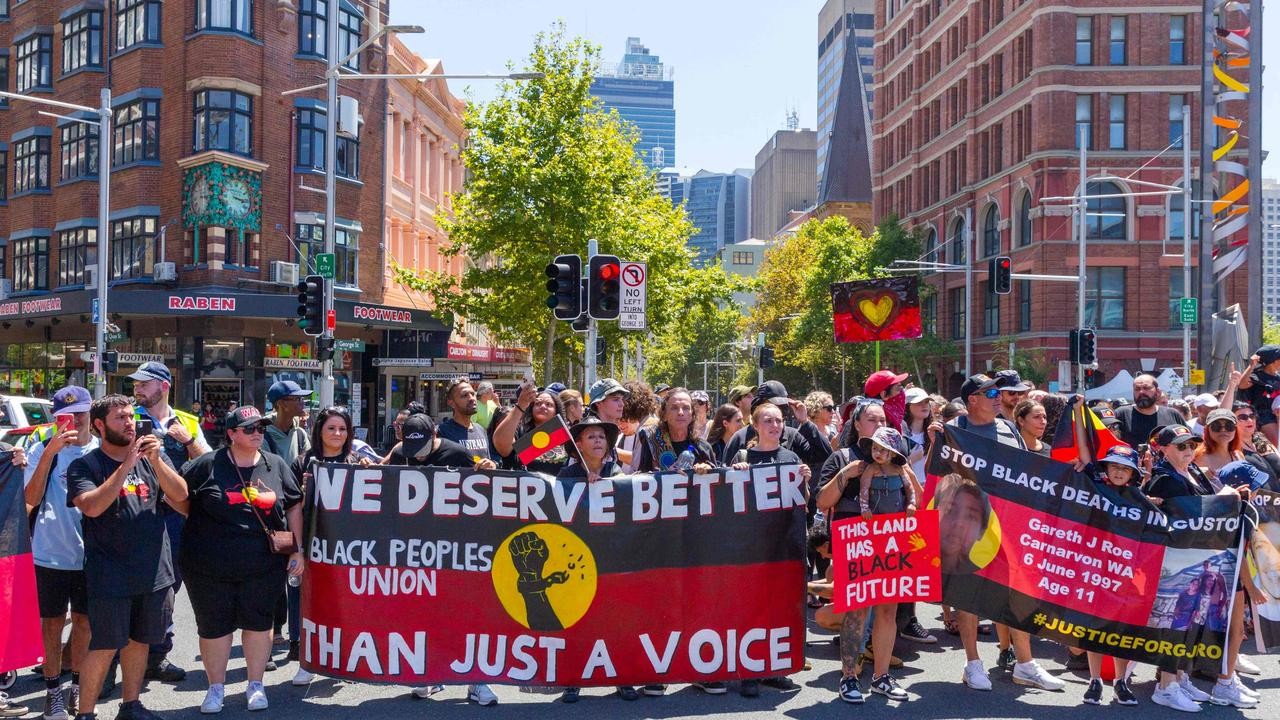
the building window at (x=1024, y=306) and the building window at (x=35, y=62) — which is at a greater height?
the building window at (x=35, y=62)

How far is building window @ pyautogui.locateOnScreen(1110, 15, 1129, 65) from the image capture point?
5053cm

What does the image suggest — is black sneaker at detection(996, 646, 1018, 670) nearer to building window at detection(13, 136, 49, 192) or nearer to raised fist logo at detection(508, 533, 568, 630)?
raised fist logo at detection(508, 533, 568, 630)

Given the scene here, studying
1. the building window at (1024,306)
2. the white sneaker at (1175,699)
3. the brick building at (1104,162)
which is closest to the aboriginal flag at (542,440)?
the white sneaker at (1175,699)

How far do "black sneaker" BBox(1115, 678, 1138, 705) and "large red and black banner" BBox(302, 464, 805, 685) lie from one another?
1.98 m

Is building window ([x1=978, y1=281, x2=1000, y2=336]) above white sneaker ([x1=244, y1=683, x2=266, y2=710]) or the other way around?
above

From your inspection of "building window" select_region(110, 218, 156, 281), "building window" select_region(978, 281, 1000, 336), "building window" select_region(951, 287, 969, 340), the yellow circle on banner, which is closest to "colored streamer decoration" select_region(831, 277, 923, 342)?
"building window" select_region(110, 218, 156, 281)

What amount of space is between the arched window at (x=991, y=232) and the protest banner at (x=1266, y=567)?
48037 millimetres

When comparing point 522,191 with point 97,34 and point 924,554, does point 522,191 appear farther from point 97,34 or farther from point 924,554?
point 924,554

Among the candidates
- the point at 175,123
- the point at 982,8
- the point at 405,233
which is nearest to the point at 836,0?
the point at 982,8

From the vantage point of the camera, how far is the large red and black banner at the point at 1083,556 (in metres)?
7.52

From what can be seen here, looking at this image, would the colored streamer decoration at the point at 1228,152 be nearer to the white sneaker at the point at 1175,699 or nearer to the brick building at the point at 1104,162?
the white sneaker at the point at 1175,699

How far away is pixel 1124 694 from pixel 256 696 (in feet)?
17.4

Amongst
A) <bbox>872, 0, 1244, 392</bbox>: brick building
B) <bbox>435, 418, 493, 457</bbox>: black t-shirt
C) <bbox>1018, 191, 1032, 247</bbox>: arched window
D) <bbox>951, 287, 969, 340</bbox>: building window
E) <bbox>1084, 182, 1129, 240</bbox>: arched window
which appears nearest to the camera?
<bbox>435, 418, 493, 457</bbox>: black t-shirt

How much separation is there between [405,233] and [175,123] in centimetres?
1020
